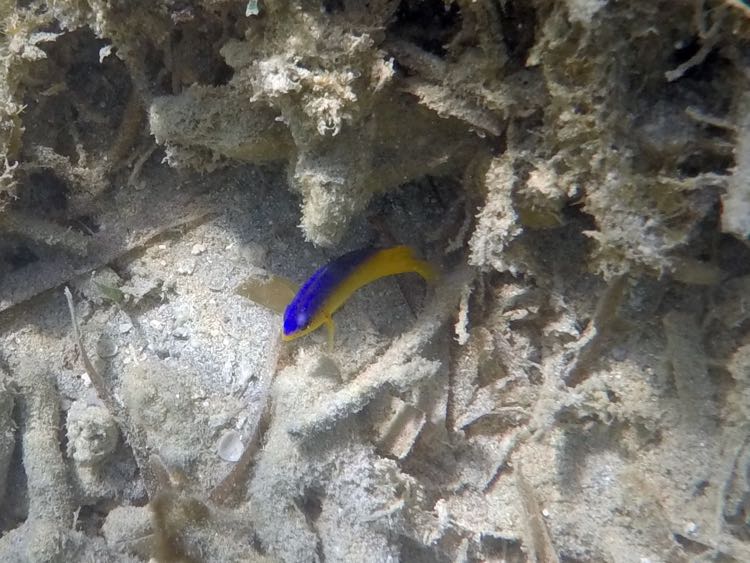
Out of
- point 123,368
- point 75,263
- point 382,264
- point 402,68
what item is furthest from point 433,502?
point 75,263

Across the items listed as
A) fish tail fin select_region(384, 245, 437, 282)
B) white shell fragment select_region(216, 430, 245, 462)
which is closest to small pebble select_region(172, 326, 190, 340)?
white shell fragment select_region(216, 430, 245, 462)

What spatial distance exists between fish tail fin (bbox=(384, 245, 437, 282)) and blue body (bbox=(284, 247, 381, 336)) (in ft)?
0.60

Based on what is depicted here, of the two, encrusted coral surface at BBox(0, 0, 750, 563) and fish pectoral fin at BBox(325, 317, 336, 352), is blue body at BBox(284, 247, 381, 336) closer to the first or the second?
fish pectoral fin at BBox(325, 317, 336, 352)

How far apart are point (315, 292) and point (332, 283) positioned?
93 millimetres

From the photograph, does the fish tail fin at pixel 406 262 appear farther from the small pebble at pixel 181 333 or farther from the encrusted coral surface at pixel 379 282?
the small pebble at pixel 181 333

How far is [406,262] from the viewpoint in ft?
8.98

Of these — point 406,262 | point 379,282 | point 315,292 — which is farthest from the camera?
point 379,282

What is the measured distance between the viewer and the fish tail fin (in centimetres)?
269

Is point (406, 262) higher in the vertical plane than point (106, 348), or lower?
higher

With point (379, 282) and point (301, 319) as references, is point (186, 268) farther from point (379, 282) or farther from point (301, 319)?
point (379, 282)

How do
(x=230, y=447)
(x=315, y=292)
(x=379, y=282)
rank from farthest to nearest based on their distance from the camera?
(x=379, y=282) < (x=230, y=447) < (x=315, y=292)

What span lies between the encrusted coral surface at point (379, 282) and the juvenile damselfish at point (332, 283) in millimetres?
266

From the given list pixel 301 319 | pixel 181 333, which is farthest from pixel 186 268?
pixel 301 319

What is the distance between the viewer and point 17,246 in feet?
10.7
